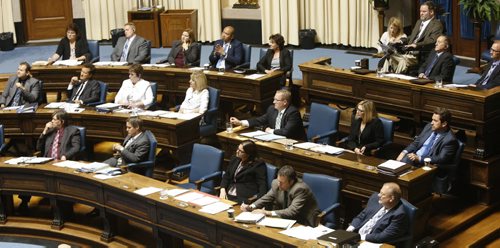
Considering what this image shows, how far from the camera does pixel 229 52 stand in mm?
11938

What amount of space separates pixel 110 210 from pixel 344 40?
770 cm

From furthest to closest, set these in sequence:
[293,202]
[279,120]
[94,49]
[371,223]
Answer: [94,49] → [279,120] → [293,202] → [371,223]

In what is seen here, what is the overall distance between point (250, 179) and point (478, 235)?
7.50 ft

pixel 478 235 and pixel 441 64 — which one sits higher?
pixel 441 64

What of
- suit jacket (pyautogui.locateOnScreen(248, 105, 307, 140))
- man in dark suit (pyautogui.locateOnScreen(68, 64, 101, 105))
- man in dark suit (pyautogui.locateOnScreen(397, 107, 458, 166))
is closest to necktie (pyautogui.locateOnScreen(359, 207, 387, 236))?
man in dark suit (pyautogui.locateOnScreen(397, 107, 458, 166))

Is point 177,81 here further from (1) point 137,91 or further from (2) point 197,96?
(2) point 197,96

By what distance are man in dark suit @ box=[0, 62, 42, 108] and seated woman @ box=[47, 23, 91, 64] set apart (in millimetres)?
1365

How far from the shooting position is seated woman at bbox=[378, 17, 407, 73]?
1080 cm

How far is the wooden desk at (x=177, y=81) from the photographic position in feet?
36.3

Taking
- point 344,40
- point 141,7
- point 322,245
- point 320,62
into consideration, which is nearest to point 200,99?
point 320,62

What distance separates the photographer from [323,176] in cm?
778

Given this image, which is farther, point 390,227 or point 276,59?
point 276,59

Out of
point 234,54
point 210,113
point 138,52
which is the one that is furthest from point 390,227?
point 138,52

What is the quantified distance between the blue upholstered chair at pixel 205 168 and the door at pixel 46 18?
373 inches
